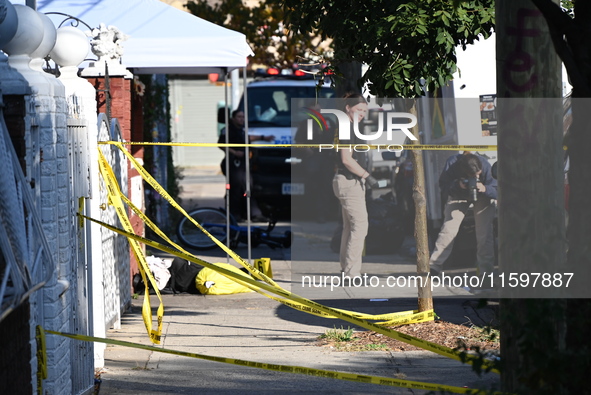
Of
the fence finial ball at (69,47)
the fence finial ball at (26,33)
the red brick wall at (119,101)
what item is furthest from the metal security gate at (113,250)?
the fence finial ball at (26,33)

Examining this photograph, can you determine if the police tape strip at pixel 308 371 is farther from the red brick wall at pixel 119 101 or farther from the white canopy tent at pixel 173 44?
the white canopy tent at pixel 173 44

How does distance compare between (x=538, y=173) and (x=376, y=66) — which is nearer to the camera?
(x=538, y=173)

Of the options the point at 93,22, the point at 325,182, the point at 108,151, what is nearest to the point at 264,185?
the point at 325,182

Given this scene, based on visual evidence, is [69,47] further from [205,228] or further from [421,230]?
[205,228]

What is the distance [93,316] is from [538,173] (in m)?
3.97

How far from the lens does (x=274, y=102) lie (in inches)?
643

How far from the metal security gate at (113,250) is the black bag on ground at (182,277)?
692mm

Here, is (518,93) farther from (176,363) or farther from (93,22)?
(93,22)

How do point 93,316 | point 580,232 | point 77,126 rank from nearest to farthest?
point 580,232
point 77,126
point 93,316

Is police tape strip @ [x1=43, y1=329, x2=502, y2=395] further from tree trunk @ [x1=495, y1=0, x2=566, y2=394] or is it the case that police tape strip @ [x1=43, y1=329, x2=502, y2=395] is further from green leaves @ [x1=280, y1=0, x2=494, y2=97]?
green leaves @ [x1=280, y1=0, x2=494, y2=97]

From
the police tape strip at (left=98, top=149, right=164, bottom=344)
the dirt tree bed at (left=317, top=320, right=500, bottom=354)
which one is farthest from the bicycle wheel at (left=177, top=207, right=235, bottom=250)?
the police tape strip at (left=98, top=149, right=164, bottom=344)

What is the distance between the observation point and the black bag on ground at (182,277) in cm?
977

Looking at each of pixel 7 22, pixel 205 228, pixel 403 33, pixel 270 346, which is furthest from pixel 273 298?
pixel 205 228

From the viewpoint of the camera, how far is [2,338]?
3988 millimetres
